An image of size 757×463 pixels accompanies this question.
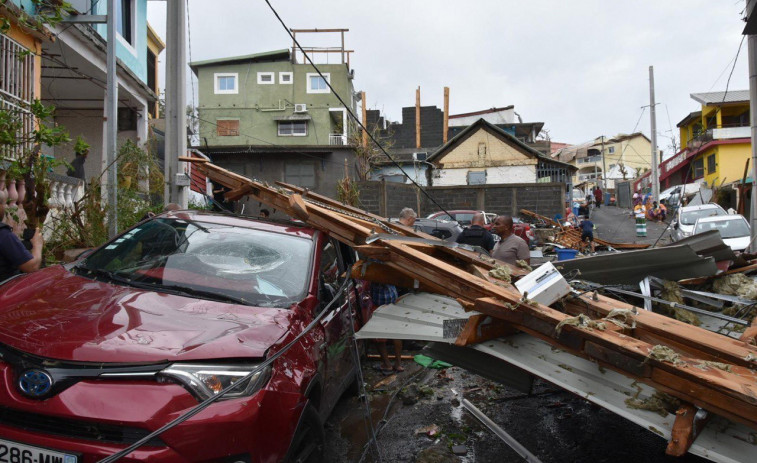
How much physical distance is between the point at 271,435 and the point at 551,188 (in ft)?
75.9

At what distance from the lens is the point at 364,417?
4652 mm

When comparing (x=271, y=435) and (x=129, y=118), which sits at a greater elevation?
(x=129, y=118)

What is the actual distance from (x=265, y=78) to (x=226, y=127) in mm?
4657

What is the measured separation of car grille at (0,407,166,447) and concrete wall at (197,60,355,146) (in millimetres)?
36242

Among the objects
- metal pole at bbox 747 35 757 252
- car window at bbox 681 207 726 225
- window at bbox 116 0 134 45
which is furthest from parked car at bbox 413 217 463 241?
car window at bbox 681 207 726 225

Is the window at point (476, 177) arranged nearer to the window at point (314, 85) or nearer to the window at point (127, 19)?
the window at point (314, 85)

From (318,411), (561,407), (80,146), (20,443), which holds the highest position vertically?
(80,146)

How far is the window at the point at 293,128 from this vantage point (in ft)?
124

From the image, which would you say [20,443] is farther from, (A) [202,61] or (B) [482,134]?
(A) [202,61]

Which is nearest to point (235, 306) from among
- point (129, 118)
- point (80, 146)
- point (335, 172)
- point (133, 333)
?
point (133, 333)

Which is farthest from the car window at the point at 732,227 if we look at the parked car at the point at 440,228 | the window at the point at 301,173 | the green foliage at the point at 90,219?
the window at the point at 301,173

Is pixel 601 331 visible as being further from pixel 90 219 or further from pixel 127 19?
pixel 127 19

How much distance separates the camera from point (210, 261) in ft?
12.2

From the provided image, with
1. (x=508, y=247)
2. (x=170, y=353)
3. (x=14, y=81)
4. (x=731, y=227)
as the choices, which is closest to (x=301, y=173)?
(x=731, y=227)
